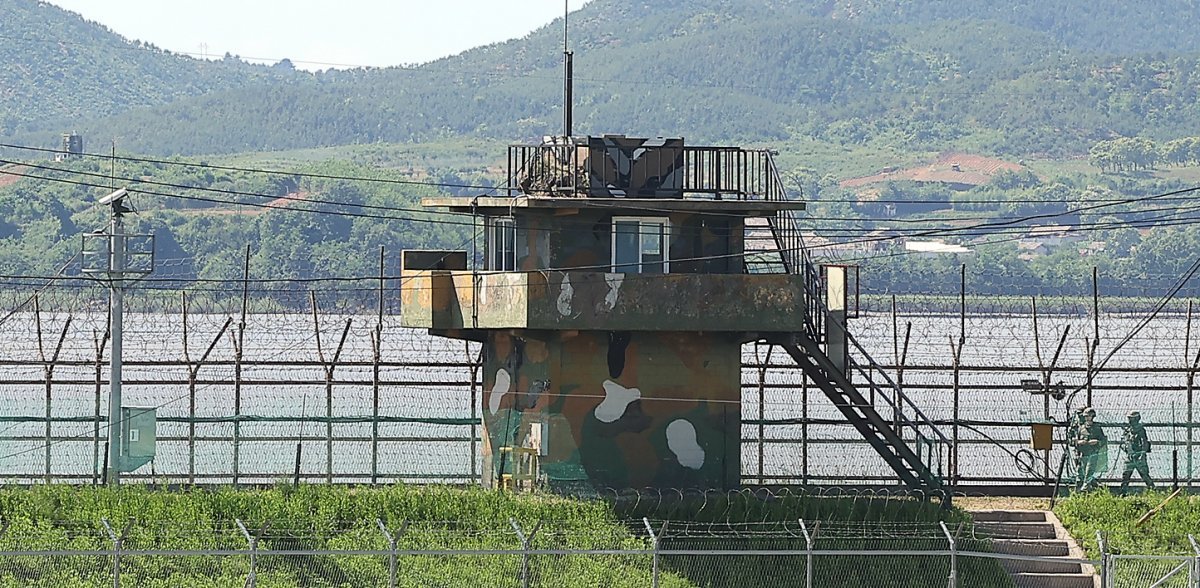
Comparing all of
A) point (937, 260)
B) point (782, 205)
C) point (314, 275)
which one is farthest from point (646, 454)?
point (937, 260)

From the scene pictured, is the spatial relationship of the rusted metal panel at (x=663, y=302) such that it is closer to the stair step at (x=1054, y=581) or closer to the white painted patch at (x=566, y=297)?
the white painted patch at (x=566, y=297)

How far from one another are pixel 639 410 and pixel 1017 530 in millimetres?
7071

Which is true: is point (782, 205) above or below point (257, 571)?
above

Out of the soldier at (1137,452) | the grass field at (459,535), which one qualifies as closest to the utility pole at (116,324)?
the grass field at (459,535)

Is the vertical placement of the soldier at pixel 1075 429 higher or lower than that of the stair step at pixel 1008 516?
higher

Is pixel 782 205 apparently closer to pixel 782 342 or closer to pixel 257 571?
pixel 782 342

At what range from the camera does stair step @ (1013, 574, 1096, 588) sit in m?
34.6

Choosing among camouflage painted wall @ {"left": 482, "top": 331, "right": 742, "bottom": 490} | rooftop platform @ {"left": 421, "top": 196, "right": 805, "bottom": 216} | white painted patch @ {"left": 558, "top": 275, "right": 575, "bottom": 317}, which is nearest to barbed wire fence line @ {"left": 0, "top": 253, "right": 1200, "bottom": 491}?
camouflage painted wall @ {"left": 482, "top": 331, "right": 742, "bottom": 490}

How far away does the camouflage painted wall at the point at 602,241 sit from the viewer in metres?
36.6

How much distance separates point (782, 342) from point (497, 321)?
5055 mm

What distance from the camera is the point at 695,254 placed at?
1452 inches

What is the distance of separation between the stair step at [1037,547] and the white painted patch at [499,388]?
30.6ft

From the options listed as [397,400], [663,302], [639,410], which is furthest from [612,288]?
[397,400]

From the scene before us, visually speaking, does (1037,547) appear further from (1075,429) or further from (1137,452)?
(1137,452)
